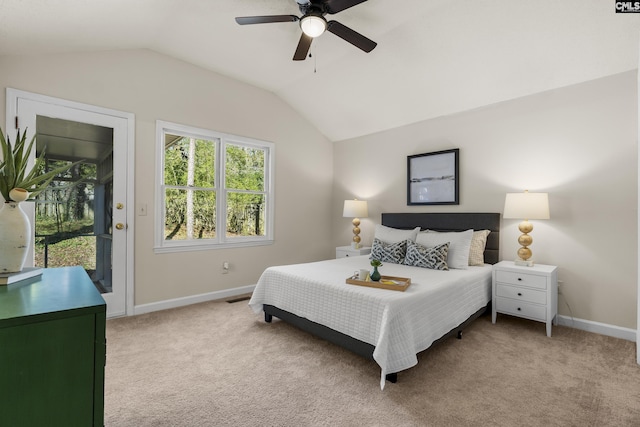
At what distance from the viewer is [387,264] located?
11.4 ft

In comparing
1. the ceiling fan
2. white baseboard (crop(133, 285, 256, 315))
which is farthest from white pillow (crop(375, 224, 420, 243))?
the ceiling fan

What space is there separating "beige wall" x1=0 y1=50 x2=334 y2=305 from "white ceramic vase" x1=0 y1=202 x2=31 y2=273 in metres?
2.18

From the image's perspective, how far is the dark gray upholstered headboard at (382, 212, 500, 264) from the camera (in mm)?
3613

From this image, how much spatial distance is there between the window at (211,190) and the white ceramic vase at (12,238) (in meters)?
2.39

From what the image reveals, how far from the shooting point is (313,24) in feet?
7.65

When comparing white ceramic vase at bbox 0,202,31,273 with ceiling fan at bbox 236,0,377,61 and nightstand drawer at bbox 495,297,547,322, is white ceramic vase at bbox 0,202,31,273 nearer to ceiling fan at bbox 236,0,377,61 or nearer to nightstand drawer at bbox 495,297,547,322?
ceiling fan at bbox 236,0,377,61

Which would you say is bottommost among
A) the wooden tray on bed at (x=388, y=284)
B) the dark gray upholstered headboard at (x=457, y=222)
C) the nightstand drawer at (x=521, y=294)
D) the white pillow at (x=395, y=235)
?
the nightstand drawer at (x=521, y=294)

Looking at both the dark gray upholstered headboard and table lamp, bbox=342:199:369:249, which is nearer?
the dark gray upholstered headboard

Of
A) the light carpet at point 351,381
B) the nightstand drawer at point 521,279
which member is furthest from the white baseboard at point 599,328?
the nightstand drawer at point 521,279

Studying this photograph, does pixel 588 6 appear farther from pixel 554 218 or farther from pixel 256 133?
pixel 256 133

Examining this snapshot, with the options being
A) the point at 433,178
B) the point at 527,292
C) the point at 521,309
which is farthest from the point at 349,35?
the point at 521,309

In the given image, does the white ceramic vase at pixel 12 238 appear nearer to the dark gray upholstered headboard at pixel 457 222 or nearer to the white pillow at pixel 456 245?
the white pillow at pixel 456 245

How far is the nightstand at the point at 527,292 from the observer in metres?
2.92

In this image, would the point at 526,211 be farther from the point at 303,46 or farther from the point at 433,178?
the point at 303,46
